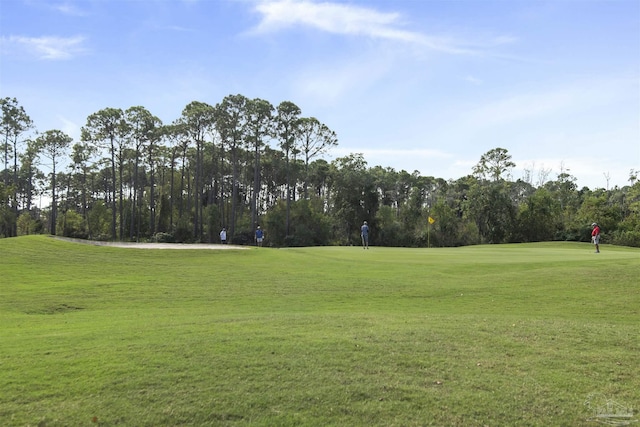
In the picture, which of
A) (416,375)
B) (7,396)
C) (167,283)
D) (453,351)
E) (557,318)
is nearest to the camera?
(7,396)

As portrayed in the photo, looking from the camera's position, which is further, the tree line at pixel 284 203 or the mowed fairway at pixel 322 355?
the tree line at pixel 284 203

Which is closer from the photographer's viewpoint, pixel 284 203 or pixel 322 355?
pixel 322 355

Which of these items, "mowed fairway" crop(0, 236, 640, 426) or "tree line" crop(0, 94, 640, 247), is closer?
"mowed fairway" crop(0, 236, 640, 426)

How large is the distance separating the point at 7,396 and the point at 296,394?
353 centimetres

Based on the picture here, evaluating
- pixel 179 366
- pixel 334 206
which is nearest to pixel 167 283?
pixel 179 366

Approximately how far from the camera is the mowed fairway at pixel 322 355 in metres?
5.30

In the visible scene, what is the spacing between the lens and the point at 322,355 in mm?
6977

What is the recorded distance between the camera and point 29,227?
70062 millimetres

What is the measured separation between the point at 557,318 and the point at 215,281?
39.7 ft

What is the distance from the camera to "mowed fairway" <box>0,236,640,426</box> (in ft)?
17.4

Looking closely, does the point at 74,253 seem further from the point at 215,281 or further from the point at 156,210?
the point at 156,210

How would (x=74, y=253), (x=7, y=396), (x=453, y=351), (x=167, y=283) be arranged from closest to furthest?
(x=7, y=396)
(x=453, y=351)
(x=167, y=283)
(x=74, y=253)

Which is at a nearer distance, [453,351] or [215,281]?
[453,351]

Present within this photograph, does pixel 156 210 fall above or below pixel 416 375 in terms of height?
above
